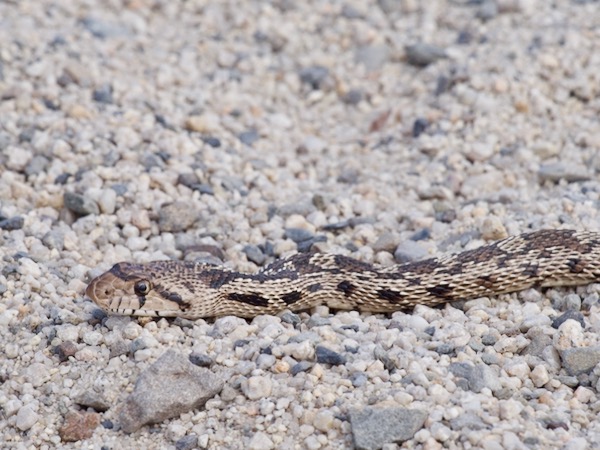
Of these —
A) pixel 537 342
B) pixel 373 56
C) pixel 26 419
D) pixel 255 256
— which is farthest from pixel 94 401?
pixel 373 56

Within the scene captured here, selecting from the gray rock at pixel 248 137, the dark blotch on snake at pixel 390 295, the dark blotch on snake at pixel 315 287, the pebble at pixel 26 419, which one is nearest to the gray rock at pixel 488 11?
the gray rock at pixel 248 137

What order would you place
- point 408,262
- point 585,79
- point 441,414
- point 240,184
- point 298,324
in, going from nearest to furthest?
point 441,414, point 298,324, point 408,262, point 240,184, point 585,79

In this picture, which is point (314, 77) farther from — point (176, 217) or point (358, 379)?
point (358, 379)

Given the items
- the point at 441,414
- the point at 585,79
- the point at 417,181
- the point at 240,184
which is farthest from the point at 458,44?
the point at 441,414

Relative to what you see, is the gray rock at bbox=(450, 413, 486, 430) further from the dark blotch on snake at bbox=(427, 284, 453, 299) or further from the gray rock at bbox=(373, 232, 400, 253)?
the gray rock at bbox=(373, 232, 400, 253)

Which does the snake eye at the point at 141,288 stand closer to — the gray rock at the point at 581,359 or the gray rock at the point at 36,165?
the gray rock at the point at 36,165

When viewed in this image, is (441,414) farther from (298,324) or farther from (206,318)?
(206,318)

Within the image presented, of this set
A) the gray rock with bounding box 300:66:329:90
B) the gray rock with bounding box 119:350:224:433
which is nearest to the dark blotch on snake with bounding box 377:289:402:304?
the gray rock with bounding box 119:350:224:433
